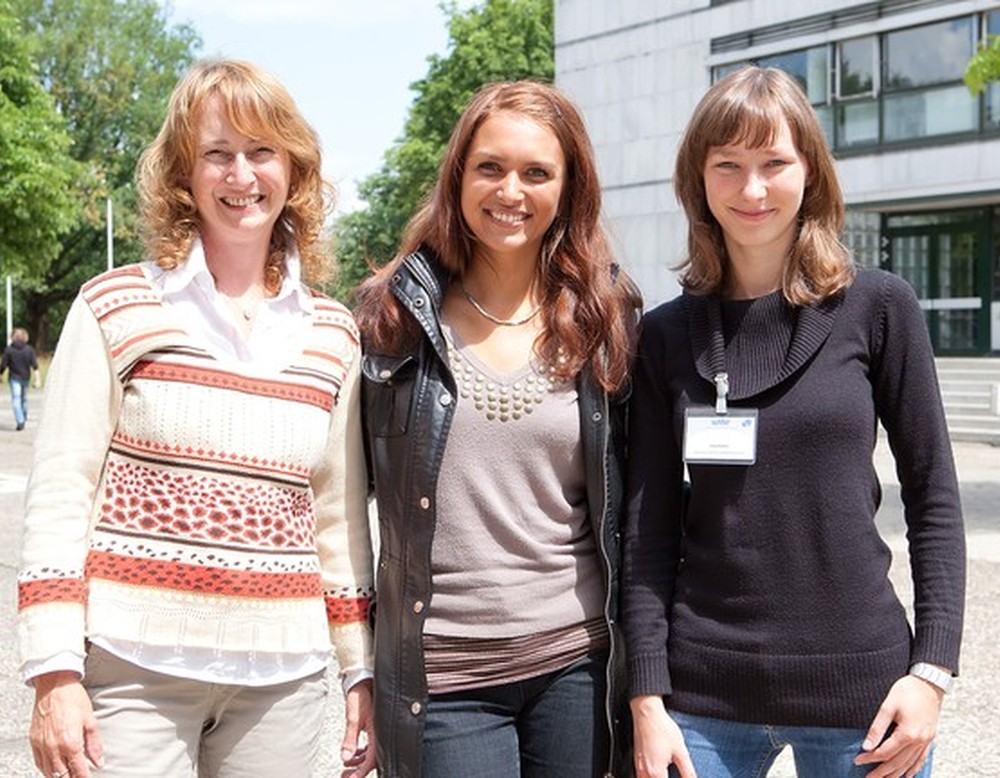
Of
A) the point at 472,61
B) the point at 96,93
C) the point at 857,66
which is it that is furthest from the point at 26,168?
the point at 96,93

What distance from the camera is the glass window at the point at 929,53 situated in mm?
25391

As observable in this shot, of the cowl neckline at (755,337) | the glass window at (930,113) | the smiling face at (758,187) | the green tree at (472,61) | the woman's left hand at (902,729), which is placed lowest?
the woman's left hand at (902,729)

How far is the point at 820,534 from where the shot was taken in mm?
2555

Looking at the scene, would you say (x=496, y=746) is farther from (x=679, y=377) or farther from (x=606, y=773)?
(x=679, y=377)

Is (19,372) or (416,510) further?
(19,372)

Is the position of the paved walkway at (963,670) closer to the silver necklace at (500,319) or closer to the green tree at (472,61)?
the silver necklace at (500,319)

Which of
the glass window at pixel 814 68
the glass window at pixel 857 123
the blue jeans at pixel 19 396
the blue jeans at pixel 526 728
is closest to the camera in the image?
the blue jeans at pixel 526 728

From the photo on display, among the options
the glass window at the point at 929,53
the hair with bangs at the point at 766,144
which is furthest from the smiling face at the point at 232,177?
the glass window at the point at 929,53

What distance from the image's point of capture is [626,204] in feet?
113

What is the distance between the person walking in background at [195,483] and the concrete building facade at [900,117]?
1975 centimetres

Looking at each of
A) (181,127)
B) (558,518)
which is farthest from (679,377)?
(181,127)

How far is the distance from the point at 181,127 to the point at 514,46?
4329cm

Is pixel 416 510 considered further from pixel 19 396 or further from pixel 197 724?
pixel 19 396

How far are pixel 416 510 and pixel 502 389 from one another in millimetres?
330
